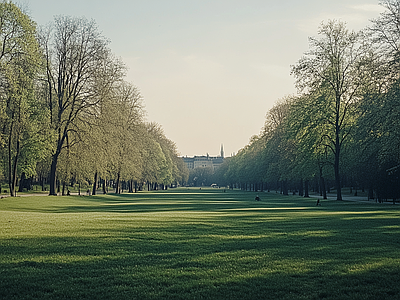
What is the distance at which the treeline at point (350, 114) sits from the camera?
28844 millimetres

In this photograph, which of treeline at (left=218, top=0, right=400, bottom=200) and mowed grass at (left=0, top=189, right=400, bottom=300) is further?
treeline at (left=218, top=0, right=400, bottom=200)

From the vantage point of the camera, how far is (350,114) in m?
45.5

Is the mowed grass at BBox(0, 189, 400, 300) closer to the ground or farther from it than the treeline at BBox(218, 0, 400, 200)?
closer to the ground

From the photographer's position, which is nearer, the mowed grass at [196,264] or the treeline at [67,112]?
the mowed grass at [196,264]

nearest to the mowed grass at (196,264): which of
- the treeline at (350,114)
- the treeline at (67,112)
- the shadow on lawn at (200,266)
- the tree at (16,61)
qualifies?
the shadow on lawn at (200,266)

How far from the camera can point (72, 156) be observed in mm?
50062

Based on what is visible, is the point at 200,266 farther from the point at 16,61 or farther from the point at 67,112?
the point at 67,112

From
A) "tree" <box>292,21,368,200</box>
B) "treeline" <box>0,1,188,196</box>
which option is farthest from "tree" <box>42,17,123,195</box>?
"tree" <box>292,21,368,200</box>

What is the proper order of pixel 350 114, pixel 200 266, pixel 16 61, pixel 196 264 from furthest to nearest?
pixel 350 114, pixel 16 61, pixel 196 264, pixel 200 266

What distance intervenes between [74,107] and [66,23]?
9678 mm

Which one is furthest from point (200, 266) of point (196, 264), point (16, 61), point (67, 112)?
point (67, 112)

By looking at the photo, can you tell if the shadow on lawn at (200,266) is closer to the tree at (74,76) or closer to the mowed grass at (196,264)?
the mowed grass at (196,264)

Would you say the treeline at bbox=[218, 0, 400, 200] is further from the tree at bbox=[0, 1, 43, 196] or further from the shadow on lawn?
the tree at bbox=[0, 1, 43, 196]

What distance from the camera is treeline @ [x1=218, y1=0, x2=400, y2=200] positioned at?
28844 millimetres
